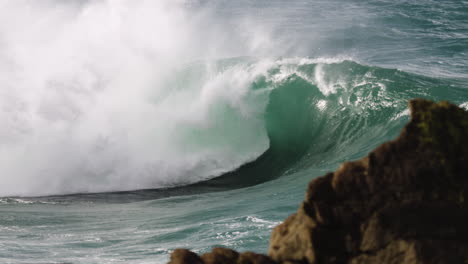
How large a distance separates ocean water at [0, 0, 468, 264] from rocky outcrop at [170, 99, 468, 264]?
200 inches

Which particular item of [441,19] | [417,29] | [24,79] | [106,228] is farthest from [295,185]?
[441,19]

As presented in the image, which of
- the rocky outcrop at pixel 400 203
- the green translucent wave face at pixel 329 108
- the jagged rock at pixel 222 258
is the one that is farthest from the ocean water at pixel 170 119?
the rocky outcrop at pixel 400 203

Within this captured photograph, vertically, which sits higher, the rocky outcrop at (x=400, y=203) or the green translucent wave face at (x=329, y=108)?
the green translucent wave face at (x=329, y=108)

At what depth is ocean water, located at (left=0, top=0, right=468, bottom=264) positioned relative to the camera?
43.5ft

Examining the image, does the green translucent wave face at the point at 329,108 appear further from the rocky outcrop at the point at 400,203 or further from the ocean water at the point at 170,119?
the rocky outcrop at the point at 400,203

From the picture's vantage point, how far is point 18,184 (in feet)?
59.9

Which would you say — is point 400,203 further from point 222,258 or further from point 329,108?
point 329,108

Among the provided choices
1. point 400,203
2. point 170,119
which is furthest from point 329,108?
point 400,203

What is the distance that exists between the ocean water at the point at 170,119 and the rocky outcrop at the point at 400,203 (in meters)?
5.09

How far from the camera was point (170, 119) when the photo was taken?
72.9ft

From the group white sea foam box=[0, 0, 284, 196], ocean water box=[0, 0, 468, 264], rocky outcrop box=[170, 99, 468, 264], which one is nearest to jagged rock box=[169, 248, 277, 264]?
rocky outcrop box=[170, 99, 468, 264]

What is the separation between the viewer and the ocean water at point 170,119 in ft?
43.5

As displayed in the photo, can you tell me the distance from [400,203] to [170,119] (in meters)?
17.2

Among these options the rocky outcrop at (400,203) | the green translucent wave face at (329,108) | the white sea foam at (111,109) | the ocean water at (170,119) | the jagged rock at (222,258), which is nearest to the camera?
the rocky outcrop at (400,203)
